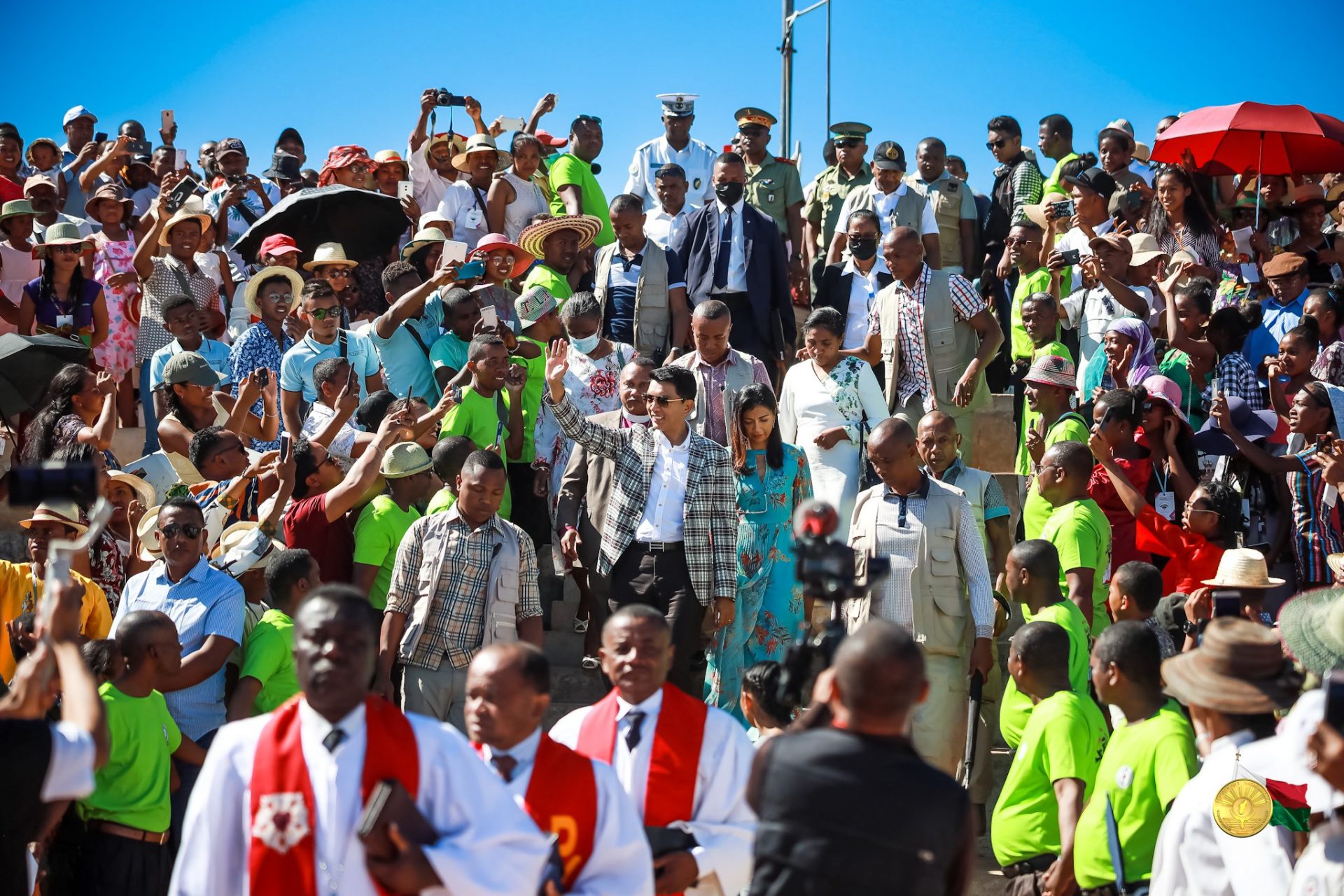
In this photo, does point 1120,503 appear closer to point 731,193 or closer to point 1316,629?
point 1316,629

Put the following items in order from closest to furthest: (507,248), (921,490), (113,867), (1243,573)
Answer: (113,867) → (1243,573) → (921,490) → (507,248)

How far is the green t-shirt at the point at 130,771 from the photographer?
5.85m

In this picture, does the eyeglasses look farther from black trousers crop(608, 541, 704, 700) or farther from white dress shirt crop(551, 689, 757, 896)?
white dress shirt crop(551, 689, 757, 896)

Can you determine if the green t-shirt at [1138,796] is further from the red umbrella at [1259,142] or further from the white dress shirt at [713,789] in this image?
the red umbrella at [1259,142]

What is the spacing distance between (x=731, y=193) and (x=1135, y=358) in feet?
10.2

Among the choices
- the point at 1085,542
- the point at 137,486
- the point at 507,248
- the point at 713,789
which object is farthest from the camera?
the point at 507,248

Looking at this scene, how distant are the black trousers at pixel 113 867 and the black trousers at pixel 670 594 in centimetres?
266

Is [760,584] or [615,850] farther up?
[760,584]

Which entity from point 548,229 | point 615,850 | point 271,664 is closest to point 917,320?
point 548,229

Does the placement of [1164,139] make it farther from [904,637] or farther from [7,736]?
[7,736]

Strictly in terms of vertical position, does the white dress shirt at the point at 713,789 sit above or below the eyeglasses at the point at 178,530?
below

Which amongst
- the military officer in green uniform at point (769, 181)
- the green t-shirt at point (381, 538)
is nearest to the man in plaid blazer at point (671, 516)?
the green t-shirt at point (381, 538)

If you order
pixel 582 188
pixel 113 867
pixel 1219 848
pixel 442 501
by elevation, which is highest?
pixel 582 188

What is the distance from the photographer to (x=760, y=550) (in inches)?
315
